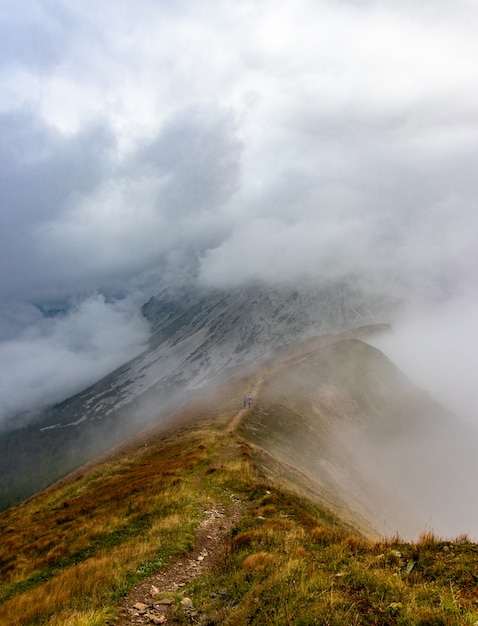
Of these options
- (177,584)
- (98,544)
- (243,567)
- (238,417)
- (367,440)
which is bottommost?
(177,584)

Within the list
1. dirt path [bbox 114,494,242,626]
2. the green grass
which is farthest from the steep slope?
dirt path [bbox 114,494,242,626]

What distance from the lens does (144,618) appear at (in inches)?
472

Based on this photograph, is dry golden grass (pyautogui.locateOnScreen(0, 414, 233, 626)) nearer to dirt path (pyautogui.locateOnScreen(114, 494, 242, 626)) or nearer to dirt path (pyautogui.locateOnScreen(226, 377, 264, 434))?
dirt path (pyautogui.locateOnScreen(114, 494, 242, 626))

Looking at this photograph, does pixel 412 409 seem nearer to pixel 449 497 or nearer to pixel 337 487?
pixel 449 497

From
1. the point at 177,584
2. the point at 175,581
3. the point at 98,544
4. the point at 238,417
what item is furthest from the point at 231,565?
the point at 238,417

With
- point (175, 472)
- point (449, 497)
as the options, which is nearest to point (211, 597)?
point (175, 472)

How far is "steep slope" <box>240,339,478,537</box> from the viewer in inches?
2234

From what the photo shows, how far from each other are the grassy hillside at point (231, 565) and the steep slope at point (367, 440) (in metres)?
17.0

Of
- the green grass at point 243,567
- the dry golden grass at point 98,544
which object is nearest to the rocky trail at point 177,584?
the green grass at point 243,567

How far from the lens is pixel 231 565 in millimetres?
14641

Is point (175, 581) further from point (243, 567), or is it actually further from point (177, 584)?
point (243, 567)

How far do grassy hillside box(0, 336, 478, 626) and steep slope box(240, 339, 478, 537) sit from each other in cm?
1699

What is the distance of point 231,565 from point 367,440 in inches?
3233

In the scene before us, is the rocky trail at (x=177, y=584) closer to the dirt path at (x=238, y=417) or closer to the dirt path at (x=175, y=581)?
the dirt path at (x=175, y=581)
